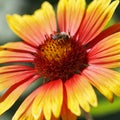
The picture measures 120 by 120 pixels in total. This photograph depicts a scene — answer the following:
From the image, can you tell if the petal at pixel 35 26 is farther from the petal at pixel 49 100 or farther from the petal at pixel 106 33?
the petal at pixel 49 100

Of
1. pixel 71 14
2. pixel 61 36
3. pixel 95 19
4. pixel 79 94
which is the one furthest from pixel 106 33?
pixel 79 94

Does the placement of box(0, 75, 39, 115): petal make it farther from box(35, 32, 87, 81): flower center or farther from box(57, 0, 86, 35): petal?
box(57, 0, 86, 35): petal

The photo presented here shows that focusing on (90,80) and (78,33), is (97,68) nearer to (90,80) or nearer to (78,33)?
(90,80)

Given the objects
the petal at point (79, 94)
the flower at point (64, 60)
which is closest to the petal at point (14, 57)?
the flower at point (64, 60)

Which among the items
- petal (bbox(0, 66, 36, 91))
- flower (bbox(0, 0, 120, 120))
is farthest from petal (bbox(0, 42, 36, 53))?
petal (bbox(0, 66, 36, 91))

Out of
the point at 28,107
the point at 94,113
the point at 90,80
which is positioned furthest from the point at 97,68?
the point at 94,113
